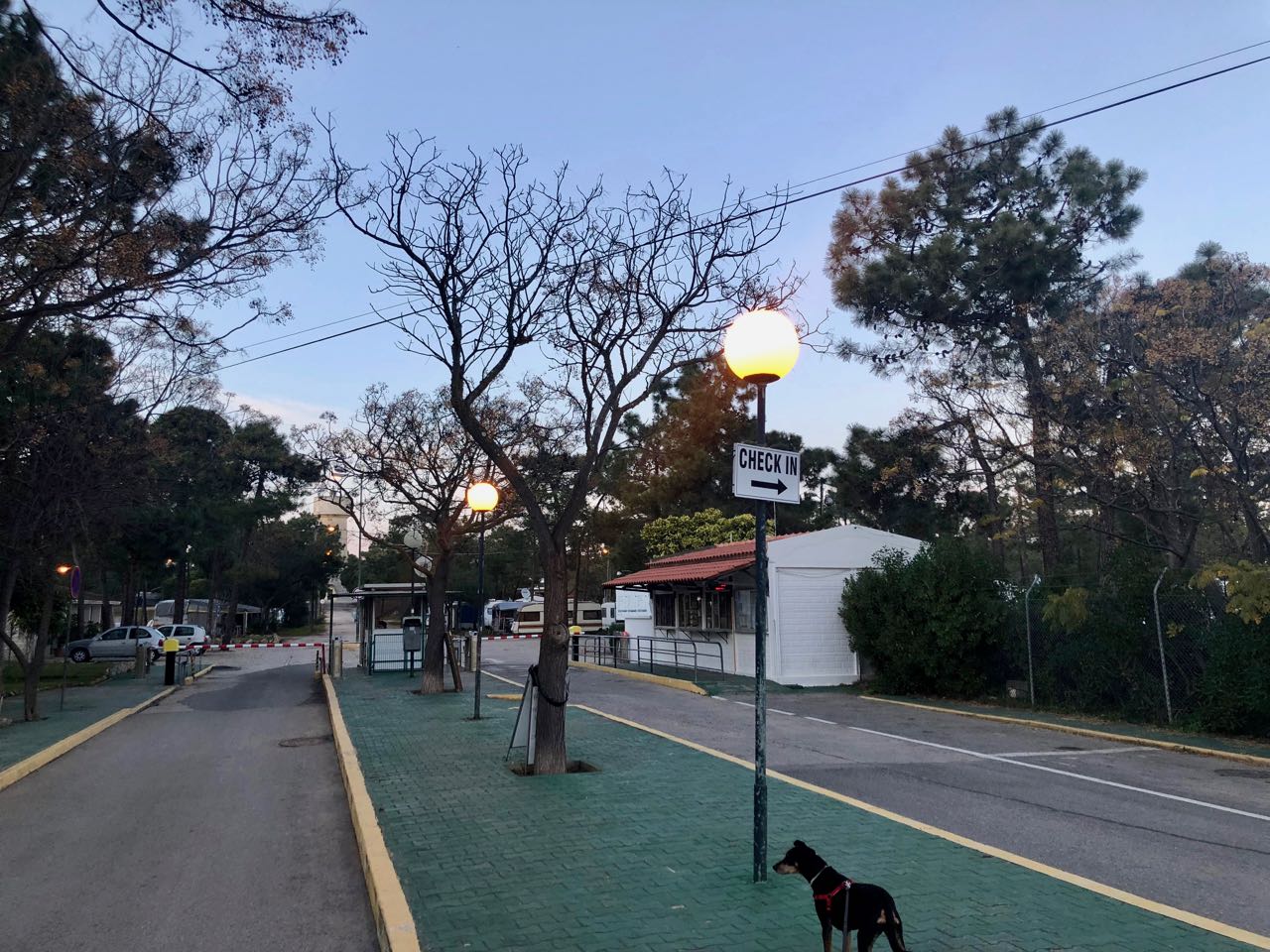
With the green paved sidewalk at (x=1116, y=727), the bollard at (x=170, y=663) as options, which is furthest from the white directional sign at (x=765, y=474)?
the bollard at (x=170, y=663)

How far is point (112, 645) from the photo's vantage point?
38.2 m

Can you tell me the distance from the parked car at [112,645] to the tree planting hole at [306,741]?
28029 millimetres

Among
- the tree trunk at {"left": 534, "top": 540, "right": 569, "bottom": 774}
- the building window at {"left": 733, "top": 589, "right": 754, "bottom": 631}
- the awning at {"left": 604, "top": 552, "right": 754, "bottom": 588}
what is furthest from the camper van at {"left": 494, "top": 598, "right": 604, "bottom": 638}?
the tree trunk at {"left": 534, "top": 540, "right": 569, "bottom": 774}

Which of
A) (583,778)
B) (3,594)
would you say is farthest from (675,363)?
(3,594)

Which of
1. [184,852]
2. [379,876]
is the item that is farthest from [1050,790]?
[184,852]

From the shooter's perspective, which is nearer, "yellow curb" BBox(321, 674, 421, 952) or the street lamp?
"yellow curb" BBox(321, 674, 421, 952)

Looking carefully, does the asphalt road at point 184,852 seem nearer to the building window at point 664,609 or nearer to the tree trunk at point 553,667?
A: the tree trunk at point 553,667

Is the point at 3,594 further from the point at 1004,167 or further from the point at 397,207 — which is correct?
the point at 1004,167

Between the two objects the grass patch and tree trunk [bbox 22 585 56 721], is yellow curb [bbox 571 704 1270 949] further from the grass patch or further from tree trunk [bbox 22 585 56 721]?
the grass patch

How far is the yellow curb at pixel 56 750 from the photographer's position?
420 inches

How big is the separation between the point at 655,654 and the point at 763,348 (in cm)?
2519

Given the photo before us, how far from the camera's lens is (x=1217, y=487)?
1628cm

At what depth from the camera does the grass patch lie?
24.0 m

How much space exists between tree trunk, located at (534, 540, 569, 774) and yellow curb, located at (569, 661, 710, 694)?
37.3 ft
